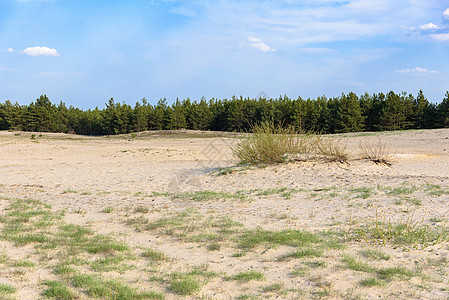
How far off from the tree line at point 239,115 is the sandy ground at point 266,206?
19104mm

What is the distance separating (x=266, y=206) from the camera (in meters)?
7.52

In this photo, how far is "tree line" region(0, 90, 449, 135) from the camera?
118 feet

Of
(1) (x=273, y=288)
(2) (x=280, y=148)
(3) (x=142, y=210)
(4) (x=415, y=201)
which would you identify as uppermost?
(2) (x=280, y=148)

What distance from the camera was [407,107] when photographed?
36.8 metres

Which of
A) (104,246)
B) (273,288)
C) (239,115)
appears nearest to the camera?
(273,288)

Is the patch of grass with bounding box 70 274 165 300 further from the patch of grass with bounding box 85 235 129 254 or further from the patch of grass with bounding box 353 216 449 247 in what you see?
the patch of grass with bounding box 353 216 449 247

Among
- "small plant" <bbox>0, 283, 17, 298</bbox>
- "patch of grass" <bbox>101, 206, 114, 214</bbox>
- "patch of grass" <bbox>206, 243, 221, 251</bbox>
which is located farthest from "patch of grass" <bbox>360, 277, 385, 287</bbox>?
"patch of grass" <bbox>101, 206, 114, 214</bbox>

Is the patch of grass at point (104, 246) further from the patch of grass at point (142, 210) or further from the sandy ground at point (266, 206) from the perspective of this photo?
the patch of grass at point (142, 210)

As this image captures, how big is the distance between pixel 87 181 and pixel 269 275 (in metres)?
8.55

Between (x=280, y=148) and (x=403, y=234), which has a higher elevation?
(x=280, y=148)

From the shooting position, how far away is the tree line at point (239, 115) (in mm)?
36031

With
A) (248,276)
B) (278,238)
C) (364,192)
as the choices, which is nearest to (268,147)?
(364,192)

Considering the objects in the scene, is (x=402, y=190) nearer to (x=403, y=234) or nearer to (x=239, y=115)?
(x=403, y=234)

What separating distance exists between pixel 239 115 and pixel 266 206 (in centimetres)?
3402
